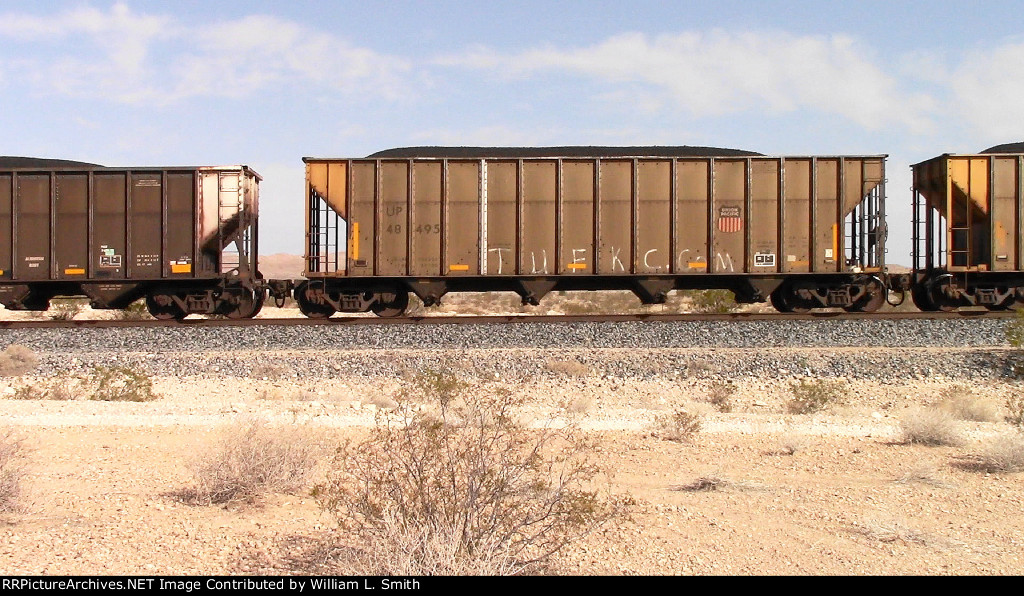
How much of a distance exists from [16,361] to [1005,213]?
19.0 meters

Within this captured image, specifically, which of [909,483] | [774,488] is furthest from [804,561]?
[909,483]

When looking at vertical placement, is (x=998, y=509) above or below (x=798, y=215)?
below

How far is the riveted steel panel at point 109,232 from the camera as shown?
16.9 metres

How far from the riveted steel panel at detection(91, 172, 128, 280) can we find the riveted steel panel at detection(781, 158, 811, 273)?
13.9 m

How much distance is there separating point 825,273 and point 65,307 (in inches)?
1043

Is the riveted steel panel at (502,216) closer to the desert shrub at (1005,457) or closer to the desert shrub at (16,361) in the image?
the desert shrub at (16,361)

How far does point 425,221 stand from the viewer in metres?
16.8

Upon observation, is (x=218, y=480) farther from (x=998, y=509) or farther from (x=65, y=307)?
(x=65, y=307)

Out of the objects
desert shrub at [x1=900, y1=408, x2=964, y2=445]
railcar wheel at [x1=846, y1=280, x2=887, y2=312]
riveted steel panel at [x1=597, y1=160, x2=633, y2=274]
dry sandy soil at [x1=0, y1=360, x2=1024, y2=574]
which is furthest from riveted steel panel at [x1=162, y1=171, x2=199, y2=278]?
railcar wheel at [x1=846, y1=280, x2=887, y2=312]

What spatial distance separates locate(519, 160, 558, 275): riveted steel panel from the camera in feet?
54.7

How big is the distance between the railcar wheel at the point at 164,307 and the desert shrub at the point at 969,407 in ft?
47.9

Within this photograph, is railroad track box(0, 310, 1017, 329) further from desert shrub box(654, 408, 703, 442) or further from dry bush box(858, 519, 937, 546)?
dry bush box(858, 519, 937, 546)

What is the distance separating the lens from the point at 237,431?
22.5 ft

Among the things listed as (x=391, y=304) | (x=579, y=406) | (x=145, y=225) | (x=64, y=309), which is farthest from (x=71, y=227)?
(x=64, y=309)
